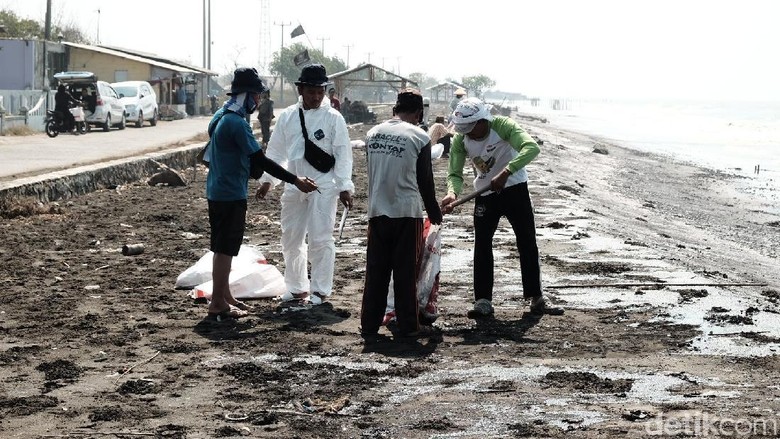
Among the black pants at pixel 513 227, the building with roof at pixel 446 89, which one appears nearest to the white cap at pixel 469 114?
the black pants at pixel 513 227

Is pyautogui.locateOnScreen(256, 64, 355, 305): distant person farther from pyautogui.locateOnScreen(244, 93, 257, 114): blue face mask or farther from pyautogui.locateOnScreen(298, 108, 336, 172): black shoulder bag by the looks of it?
pyautogui.locateOnScreen(244, 93, 257, 114): blue face mask

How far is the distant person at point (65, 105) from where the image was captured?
33.6 m

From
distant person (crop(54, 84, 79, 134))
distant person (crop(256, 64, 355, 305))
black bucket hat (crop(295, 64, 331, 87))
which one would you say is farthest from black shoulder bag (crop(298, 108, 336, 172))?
distant person (crop(54, 84, 79, 134))

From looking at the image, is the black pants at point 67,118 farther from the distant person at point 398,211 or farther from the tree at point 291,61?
the tree at point 291,61

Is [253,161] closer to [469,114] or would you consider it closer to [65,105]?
[469,114]

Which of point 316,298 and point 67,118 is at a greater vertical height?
point 67,118

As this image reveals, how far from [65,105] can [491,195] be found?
89.3 feet

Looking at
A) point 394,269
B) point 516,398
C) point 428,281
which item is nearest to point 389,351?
point 394,269

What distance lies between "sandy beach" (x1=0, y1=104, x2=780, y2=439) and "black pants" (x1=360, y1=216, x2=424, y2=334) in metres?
0.21

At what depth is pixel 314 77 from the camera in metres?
8.60

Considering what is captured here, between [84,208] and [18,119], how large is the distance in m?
19.7

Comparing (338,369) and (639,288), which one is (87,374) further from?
(639,288)

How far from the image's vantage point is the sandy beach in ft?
18.3

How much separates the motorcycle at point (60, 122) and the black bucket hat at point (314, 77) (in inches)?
957
